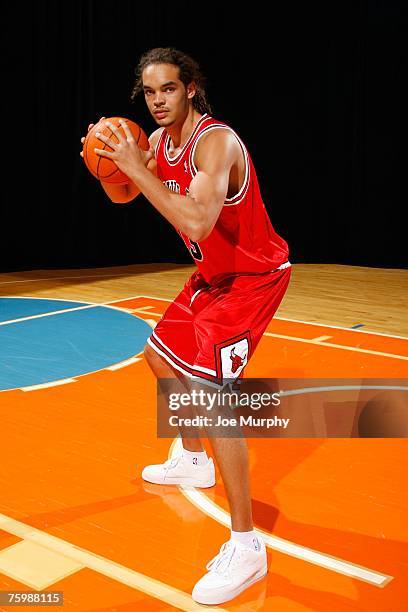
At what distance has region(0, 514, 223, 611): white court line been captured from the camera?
211 centimetres

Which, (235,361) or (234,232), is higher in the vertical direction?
(234,232)

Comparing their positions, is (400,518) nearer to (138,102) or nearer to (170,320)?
(170,320)

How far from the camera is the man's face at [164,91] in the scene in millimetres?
2346

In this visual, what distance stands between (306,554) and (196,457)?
69cm

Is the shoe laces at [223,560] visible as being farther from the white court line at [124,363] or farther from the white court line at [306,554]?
the white court line at [124,363]

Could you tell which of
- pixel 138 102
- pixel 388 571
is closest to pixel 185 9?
pixel 138 102

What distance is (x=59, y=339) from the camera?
→ 525cm

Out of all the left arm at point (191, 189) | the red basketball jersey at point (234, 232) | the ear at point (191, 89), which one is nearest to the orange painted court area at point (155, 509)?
the red basketball jersey at point (234, 232)

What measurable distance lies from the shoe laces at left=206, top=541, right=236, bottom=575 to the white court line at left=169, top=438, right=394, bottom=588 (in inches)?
9.7

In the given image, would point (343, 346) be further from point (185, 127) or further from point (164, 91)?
point (164, 91)

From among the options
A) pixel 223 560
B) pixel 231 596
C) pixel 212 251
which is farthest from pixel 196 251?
pixel 231 596

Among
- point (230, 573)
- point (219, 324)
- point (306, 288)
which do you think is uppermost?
point (219, 324)

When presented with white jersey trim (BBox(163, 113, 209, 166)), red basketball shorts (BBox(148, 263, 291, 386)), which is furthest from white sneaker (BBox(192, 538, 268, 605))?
white jersey trim (BBox(163, 113, 209, 166))

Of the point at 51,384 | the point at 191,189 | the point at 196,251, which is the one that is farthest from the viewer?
the point at 51,384
